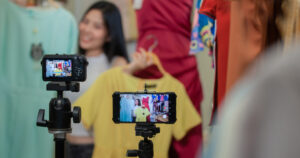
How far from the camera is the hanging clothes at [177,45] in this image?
8.61 ft

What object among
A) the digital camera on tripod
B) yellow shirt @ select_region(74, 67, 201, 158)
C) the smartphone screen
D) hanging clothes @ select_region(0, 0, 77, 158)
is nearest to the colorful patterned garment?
yellow shirt @ select_region(74, 67, 201, 158)

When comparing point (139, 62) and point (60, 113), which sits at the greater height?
point (139, 62)

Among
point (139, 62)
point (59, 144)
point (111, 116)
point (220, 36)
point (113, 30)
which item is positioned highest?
point (113, 30)

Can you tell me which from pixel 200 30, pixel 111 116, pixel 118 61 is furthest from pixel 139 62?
pixel 200 30

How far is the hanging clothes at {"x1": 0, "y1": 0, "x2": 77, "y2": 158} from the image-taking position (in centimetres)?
292

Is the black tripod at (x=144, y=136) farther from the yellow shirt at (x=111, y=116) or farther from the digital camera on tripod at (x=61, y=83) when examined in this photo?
the yellow shirt at (x=111, y=116)

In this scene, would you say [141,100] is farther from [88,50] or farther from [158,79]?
[88,50]

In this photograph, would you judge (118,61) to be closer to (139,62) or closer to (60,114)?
(139,62)

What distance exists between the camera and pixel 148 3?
8.83ft

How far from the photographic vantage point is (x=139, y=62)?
2787mm

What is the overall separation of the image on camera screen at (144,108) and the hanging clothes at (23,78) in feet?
3.34

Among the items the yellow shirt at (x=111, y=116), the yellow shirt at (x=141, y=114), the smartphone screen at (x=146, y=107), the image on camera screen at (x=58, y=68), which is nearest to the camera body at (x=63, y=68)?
the image on camera screen at (x=58, y=68)

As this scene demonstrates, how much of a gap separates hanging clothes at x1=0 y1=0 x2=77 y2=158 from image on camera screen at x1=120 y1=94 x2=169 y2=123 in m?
1.02

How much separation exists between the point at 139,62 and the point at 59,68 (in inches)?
30.5
